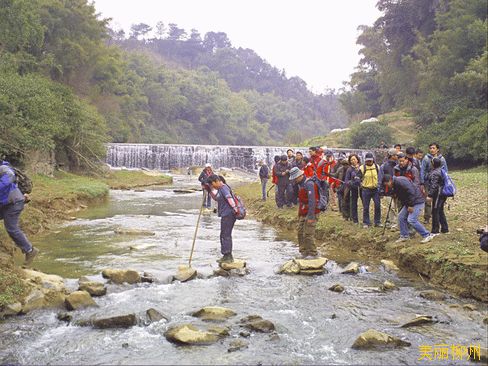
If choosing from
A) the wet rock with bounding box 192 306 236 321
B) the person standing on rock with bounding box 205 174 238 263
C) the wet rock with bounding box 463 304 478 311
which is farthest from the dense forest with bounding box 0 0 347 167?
the wet rock with bounding box 463 304 478 311

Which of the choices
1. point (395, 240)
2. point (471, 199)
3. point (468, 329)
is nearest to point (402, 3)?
point (471, 199)

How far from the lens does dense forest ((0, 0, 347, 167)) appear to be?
78.0 feet

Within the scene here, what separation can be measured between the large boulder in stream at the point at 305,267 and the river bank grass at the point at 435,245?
1.83 metres

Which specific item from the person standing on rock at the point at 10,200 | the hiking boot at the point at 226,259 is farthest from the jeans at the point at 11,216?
the hiking boot at the point at 226,259

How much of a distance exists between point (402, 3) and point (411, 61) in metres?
6.88

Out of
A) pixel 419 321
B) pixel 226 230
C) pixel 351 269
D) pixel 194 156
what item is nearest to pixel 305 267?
pixel 351 269

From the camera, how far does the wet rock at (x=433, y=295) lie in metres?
8.25

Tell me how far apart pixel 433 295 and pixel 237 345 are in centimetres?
393

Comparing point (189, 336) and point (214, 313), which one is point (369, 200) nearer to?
point (214, 313)

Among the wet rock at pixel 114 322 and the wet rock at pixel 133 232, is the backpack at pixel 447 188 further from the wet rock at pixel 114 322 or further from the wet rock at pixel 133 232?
the wet rock at pixel 133 232

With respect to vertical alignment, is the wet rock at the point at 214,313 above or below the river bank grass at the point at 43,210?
below

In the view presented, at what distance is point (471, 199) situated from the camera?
16.9 m

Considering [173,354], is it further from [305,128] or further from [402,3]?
[305,128]

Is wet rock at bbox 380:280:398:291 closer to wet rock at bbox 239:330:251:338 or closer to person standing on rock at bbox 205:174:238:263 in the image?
wet rock at bbox 239:330:251:338
